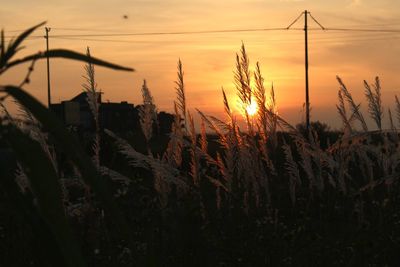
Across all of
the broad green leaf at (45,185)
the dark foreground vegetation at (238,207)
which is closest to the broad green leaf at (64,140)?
the broad green leaf at (45,185)

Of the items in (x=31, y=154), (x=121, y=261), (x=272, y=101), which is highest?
(x=272, y=101)

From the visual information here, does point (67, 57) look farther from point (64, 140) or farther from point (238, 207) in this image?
point (238, 207)

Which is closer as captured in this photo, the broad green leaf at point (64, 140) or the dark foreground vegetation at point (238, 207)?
the broad green leaf at point (64, 140)

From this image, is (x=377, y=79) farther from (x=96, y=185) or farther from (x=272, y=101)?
(x=96, y=185)

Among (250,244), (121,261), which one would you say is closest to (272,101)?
(250,244)

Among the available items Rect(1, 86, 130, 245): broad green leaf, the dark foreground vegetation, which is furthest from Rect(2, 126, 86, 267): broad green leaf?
the dark foreground vegetation

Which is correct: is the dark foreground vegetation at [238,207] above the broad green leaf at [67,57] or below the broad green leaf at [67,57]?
below

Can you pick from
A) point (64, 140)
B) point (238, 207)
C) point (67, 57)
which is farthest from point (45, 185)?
point (238, 207)

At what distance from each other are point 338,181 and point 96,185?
12.2ft

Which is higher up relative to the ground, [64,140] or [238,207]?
[64,140]

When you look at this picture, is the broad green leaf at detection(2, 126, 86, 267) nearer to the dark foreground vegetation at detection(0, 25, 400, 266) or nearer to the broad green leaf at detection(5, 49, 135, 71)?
the broad green leaf at detection(5, 49, 135, 71)

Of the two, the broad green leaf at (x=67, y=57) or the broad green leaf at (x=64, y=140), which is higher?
the broad green leaf at (x=67, y=57)

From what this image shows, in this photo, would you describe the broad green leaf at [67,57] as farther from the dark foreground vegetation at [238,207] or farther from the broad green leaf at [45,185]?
the dark foreground vegetation at [238,207]

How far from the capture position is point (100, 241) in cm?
439
